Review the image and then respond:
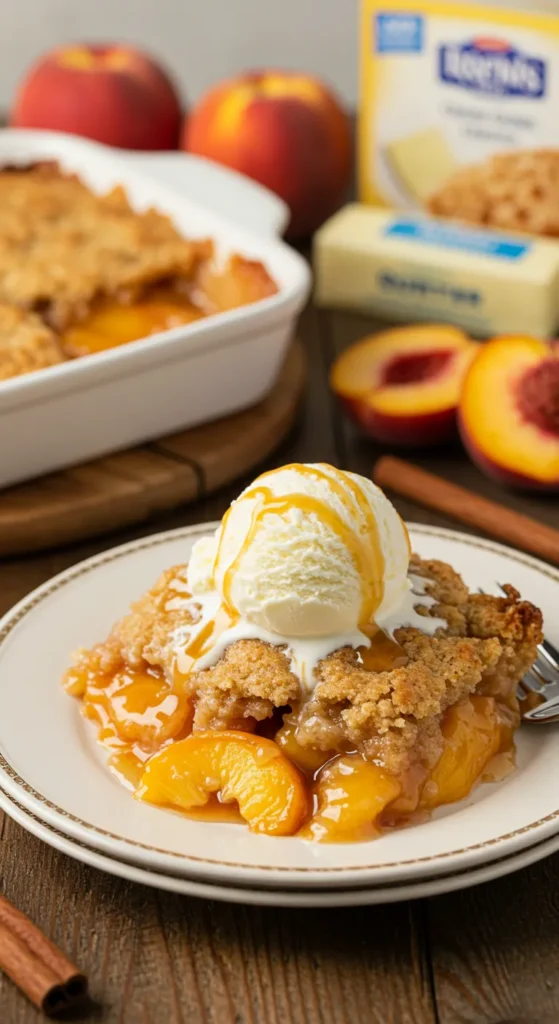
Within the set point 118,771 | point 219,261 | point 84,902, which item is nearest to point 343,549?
point 118,771

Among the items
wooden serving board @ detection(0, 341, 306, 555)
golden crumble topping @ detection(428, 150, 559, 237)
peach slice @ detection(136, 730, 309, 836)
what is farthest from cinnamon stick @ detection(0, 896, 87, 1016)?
golden crumble topping @ detection(428, 150, 559, 237)

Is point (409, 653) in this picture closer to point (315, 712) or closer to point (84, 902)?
point (315, 712)

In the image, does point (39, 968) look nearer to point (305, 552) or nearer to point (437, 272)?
point (305, 552)

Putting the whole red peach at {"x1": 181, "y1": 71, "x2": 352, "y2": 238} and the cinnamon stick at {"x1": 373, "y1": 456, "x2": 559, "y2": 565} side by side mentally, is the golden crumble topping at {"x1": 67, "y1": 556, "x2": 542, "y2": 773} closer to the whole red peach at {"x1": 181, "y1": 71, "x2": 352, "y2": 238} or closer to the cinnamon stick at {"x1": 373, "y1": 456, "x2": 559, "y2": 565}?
the cinnamon stick at {"x1": 373, "y1": 456, "x2": 559, "y2": 565}

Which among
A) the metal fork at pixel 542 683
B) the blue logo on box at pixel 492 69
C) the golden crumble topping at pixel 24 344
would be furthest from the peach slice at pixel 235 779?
the blue logo on box at pixel 492 69

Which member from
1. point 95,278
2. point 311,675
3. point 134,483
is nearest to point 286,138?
point 95,278
